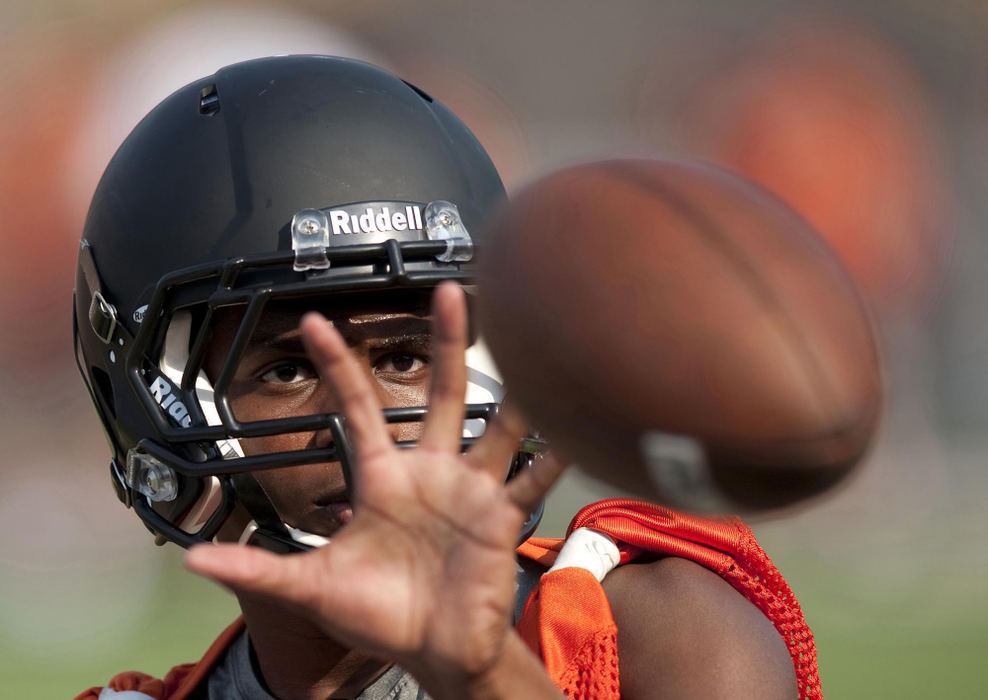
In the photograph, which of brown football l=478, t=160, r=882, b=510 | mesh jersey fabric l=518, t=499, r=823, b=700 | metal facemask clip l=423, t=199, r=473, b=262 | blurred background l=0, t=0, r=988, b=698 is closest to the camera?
brown football l=478, t=160, r=882, b=510

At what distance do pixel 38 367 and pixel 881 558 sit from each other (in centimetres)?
488

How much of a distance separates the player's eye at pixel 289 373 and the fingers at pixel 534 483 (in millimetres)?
756

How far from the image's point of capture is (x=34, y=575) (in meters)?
5.72

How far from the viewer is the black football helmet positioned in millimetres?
1851

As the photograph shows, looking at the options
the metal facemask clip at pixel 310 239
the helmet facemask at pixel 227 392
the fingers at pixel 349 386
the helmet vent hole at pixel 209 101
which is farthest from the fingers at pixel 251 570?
the helmet vent hole at pixel 209 101

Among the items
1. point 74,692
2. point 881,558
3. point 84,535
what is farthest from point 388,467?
point 84,535

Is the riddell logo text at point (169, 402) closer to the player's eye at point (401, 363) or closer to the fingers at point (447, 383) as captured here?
the player's eye at point (401, 363)

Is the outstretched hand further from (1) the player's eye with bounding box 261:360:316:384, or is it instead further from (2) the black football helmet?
(1) the player's eye with bounding box 261:360:316:384

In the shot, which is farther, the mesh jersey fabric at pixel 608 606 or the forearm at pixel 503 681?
the mesh jersey fabric at pixel 608 606

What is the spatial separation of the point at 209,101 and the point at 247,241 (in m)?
0.36

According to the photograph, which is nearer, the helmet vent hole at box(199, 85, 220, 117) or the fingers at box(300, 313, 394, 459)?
the fingers at box(300, 313, 394, 459)

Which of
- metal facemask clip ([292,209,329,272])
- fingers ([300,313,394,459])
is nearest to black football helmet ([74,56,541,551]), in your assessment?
metal facemask clip ([292,209,329,272])

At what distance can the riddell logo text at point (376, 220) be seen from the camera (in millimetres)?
1922

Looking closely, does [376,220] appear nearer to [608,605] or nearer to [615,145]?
[608,605]
